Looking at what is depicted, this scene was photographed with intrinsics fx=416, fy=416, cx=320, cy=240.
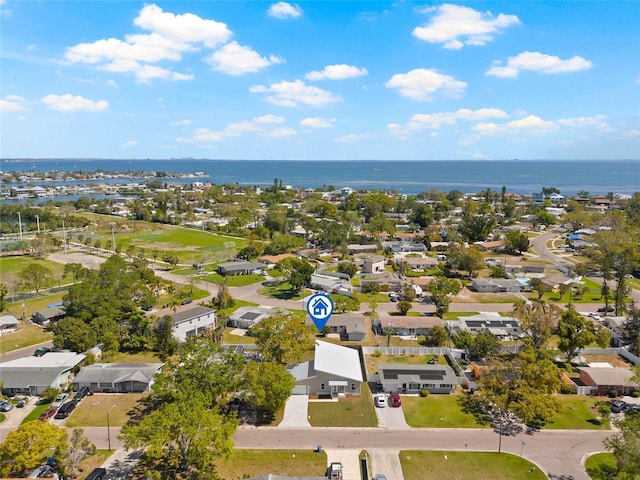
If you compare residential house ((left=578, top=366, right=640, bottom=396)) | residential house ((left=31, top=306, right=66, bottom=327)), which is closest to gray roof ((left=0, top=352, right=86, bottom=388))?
residential house ((left=31, top=306, right=66, bottom=327))

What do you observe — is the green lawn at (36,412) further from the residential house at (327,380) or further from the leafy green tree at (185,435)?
the residential house at (327,380)

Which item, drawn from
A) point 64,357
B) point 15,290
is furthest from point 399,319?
point 15,290

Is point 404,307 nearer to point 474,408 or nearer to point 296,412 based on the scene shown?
point 474,408

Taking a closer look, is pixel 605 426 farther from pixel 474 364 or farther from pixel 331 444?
pixel 331 444

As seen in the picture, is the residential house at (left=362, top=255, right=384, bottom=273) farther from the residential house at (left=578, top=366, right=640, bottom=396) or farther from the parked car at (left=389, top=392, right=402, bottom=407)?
the parked car at (left=389, top=392, right=402, bottom=407)

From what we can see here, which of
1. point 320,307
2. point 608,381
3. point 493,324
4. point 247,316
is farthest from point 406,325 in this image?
point 608,381

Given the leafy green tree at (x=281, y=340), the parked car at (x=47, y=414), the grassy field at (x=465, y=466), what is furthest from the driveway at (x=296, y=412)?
the parked car at (x=47, y=414)
